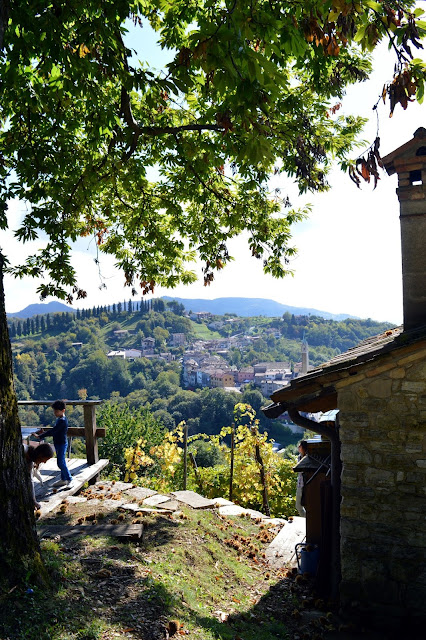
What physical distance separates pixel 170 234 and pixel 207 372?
114 meters

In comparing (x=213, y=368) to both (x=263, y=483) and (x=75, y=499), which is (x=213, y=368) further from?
(x=75, y=499)

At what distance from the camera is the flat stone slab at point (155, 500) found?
720cm

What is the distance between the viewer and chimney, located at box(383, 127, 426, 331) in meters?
5.84

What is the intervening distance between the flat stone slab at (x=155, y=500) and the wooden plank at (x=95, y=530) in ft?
4.57

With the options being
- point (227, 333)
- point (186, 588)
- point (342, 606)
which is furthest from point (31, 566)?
point (227, 333)

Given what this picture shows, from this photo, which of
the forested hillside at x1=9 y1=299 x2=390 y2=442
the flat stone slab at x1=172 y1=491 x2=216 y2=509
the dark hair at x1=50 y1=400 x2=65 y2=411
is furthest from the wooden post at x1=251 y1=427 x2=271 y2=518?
the forested hillside at x1=9 y1=299 x2=390 y2=442

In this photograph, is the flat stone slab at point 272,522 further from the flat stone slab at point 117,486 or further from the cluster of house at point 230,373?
the cluster of house at point 230,373

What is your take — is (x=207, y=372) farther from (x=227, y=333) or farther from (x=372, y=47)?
(x=372, y=47)

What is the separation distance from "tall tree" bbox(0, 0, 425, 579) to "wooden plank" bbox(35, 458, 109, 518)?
2.99 meters

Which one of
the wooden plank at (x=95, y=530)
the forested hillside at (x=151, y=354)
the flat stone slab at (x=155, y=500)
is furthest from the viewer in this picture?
the forested hillside at (x=151, y=354)

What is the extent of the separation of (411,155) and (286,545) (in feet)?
19.1

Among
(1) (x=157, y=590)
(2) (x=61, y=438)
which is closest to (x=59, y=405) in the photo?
(2) (x=61, y=438)

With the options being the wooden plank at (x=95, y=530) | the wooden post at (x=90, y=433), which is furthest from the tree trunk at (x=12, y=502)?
the wooden post at (x=90, y=433)

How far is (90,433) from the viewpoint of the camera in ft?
28.0
